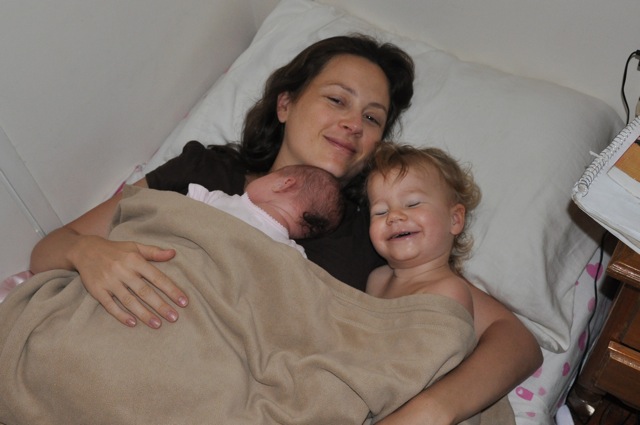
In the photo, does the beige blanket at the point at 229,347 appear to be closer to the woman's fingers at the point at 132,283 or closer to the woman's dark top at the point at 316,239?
the woman's fingers at the point at 132,283

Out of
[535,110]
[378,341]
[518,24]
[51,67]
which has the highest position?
[518,24]

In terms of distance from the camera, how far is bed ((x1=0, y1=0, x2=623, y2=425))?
1376mm

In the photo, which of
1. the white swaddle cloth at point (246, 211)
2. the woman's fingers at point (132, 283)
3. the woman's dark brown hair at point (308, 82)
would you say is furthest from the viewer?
the woman's dark brown hair at point (308, 82)

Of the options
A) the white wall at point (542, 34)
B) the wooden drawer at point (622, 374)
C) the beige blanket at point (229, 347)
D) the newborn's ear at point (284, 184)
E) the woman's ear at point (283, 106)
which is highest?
the white wall at point (542, 34)

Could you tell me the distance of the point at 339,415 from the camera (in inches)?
42.8

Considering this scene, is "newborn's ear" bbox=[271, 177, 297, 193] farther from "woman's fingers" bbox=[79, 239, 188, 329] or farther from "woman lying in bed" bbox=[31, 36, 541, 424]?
"woman's fingers" bbox=[79, 239, 188, 329]

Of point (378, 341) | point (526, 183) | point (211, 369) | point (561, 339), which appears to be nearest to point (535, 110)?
point (526, 183)

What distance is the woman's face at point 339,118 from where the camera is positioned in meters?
1.49

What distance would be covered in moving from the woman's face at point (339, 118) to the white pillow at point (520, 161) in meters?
0.12

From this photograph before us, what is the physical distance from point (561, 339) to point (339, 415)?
0.58m

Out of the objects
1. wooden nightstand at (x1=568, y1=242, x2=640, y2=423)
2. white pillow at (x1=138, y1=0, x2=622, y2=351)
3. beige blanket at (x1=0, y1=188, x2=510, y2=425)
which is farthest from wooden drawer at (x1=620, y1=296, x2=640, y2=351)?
beige blanket at (x1=0, y1=188, x2=510, y2=425)

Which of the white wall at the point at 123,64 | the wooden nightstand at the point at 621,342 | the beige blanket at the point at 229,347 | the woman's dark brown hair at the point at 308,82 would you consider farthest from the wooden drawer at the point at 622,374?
the woman's dark brown hair at the point at 308,82

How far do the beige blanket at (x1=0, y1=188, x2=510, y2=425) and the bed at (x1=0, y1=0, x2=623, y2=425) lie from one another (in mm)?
254

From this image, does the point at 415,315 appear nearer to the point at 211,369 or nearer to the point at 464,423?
the point at 464,423
